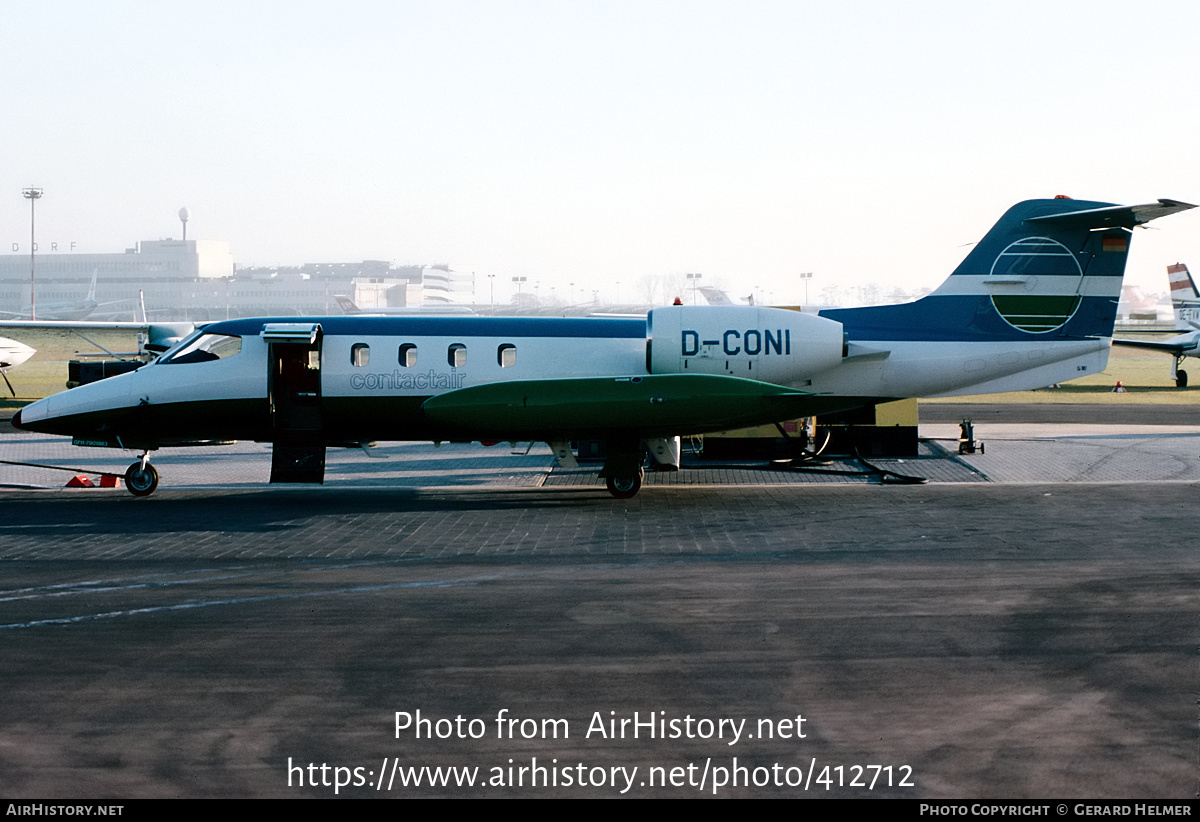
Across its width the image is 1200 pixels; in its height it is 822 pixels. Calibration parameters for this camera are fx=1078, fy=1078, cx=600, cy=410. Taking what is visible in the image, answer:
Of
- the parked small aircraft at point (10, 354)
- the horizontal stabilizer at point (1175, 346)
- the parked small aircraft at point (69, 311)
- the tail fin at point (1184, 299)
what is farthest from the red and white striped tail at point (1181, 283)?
the parked small aircraft at point (69, 311)

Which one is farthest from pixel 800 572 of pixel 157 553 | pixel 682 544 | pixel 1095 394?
pixel 1095 394

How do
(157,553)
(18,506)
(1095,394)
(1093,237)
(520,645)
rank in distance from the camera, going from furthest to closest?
1. (1095,394)
2. (1093,237)
3. (18,506)
4. (157,553)
5. (520,645)

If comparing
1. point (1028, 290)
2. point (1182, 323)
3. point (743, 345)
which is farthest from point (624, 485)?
point (1182, 323)

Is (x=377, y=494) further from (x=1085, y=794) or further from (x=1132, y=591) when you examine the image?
(x=1085, y=794)

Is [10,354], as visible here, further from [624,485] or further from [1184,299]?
[1184,299]

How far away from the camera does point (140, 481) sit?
60.6ft

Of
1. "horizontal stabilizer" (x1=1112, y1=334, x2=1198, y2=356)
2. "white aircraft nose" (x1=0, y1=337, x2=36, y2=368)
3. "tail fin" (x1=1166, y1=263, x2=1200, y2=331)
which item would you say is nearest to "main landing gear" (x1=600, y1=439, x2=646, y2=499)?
"white aircraft nose" (x1=0, y1=337, x2=36, y2=368)

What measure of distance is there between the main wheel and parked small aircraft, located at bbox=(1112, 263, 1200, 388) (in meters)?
41.4

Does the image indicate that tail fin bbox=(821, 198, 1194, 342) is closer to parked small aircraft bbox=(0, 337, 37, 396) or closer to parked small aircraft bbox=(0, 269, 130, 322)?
parked small aircraft bbox=(0, 337, 37, 396)

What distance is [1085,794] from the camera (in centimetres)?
646

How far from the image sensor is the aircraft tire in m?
18.2

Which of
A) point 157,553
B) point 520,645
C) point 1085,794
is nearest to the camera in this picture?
point 1085,794

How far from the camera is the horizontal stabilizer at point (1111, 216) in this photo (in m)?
17.6

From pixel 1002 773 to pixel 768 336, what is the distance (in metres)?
11.8
